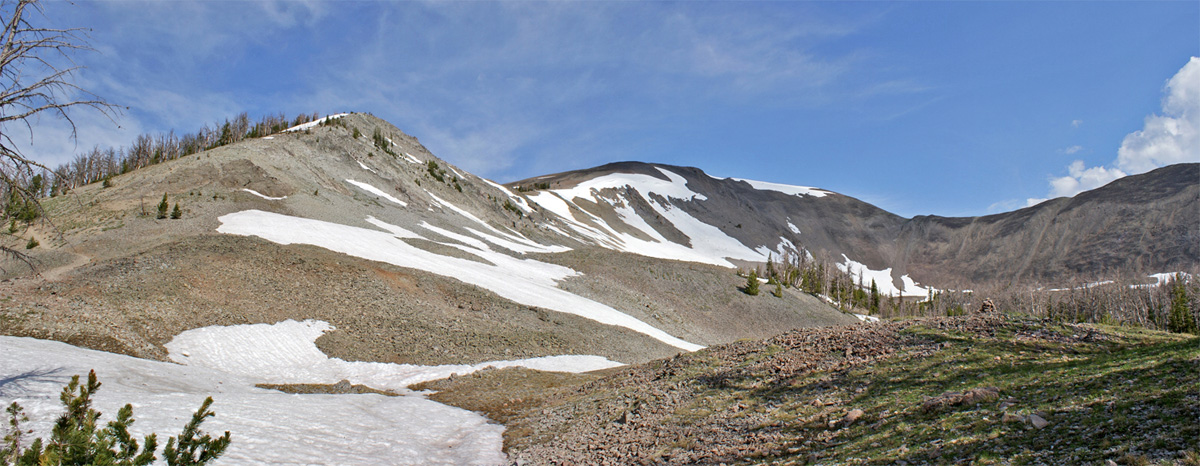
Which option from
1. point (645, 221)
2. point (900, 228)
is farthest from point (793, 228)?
point (645, 221)

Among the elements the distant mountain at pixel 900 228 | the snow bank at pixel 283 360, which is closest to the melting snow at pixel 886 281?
the distant mountain at pixel 900 228

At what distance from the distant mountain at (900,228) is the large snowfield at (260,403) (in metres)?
75.8

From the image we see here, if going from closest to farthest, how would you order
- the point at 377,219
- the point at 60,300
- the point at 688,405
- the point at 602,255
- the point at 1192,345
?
the point at 1192,345, the point at 688,405, the point at 60,300, the point at 377,219, the point at 602,255

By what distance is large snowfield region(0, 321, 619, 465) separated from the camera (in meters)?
10.9

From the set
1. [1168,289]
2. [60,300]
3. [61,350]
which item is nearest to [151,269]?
[60,300]

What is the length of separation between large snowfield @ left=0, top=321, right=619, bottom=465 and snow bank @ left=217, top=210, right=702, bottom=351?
1342cm

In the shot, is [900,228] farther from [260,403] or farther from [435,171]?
[260,403]

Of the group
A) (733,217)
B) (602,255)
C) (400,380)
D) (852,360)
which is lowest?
(400,380)

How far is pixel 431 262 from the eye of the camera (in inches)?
1453

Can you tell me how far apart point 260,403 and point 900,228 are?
621 ft

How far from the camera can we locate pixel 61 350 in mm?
15977

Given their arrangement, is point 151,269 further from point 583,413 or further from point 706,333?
point 706,333

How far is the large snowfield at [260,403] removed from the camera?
10.9 meters

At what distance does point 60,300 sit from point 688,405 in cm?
2337
